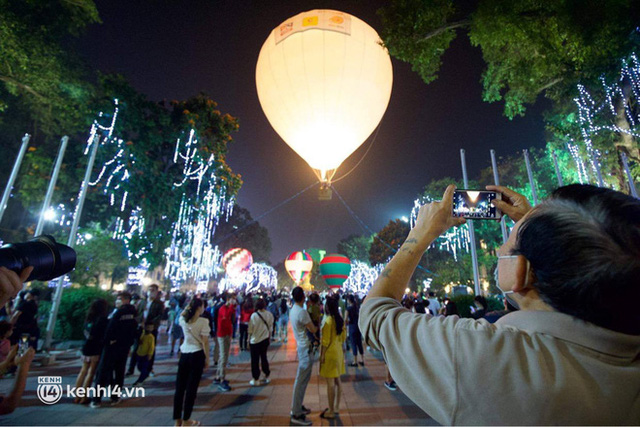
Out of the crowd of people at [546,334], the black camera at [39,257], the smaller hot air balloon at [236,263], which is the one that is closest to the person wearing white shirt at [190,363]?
the black camera at [39,257]

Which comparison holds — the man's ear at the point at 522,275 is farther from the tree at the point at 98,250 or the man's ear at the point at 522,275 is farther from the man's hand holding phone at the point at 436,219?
the tree at the point at 98,250

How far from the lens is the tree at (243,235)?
49844 mm

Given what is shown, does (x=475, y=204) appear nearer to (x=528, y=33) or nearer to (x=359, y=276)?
(x=528, y=33)

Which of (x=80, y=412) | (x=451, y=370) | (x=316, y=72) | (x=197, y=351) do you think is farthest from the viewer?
(x=316, y=72)

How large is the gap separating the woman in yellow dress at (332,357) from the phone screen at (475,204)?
483 centimetres

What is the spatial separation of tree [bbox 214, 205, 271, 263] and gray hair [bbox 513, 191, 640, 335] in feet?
155

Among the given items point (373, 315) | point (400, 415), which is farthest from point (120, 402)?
point (373, 315)

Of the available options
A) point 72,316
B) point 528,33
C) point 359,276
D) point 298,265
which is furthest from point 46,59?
point 359,276

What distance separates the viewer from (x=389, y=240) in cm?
4700

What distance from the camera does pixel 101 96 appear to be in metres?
17.5

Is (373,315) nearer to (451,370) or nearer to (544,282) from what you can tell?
(451,370)

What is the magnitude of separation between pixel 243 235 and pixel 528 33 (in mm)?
50745

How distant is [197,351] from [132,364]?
4.49 metres

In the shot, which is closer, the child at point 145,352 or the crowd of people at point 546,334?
the crowd of people at point 546,334
